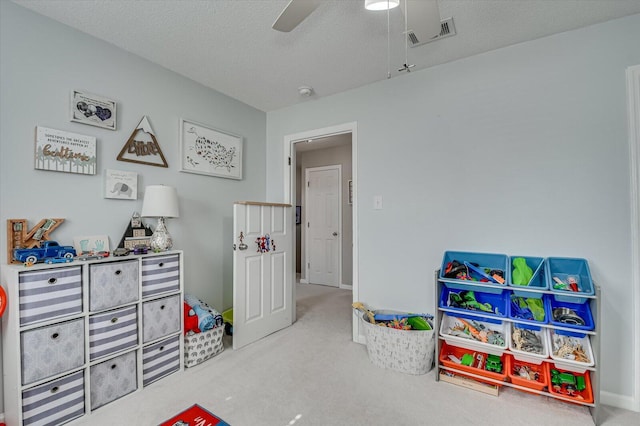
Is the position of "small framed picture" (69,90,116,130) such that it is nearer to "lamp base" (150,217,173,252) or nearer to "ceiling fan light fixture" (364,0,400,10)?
"lamp base" (150,217,173,252)

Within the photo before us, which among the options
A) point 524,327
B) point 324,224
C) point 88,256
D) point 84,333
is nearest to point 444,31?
point 524,327

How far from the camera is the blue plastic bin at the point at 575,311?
1.74 meters

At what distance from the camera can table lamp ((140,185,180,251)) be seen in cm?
223

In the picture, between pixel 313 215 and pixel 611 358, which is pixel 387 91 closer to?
pixel 611 358

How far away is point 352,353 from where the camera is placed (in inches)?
101

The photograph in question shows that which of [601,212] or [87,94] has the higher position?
[87,94]

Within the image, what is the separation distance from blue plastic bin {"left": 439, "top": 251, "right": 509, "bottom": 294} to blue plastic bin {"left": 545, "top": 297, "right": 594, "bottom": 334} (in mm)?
289

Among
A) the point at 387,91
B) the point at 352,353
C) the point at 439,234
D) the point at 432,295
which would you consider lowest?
the point at 352,353

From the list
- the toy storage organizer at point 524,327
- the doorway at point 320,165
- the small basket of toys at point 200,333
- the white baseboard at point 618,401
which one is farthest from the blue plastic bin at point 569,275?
the small basket of toys at point 200,333

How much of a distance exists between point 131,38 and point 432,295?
305cm

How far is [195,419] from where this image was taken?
1.72 meters

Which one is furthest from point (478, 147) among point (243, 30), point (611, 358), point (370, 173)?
point (243, 30)

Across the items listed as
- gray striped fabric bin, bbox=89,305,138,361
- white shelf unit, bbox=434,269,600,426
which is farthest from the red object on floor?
white shelf unit, bbox=434,269,600,426

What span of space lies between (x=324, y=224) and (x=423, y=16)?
4.04 m
